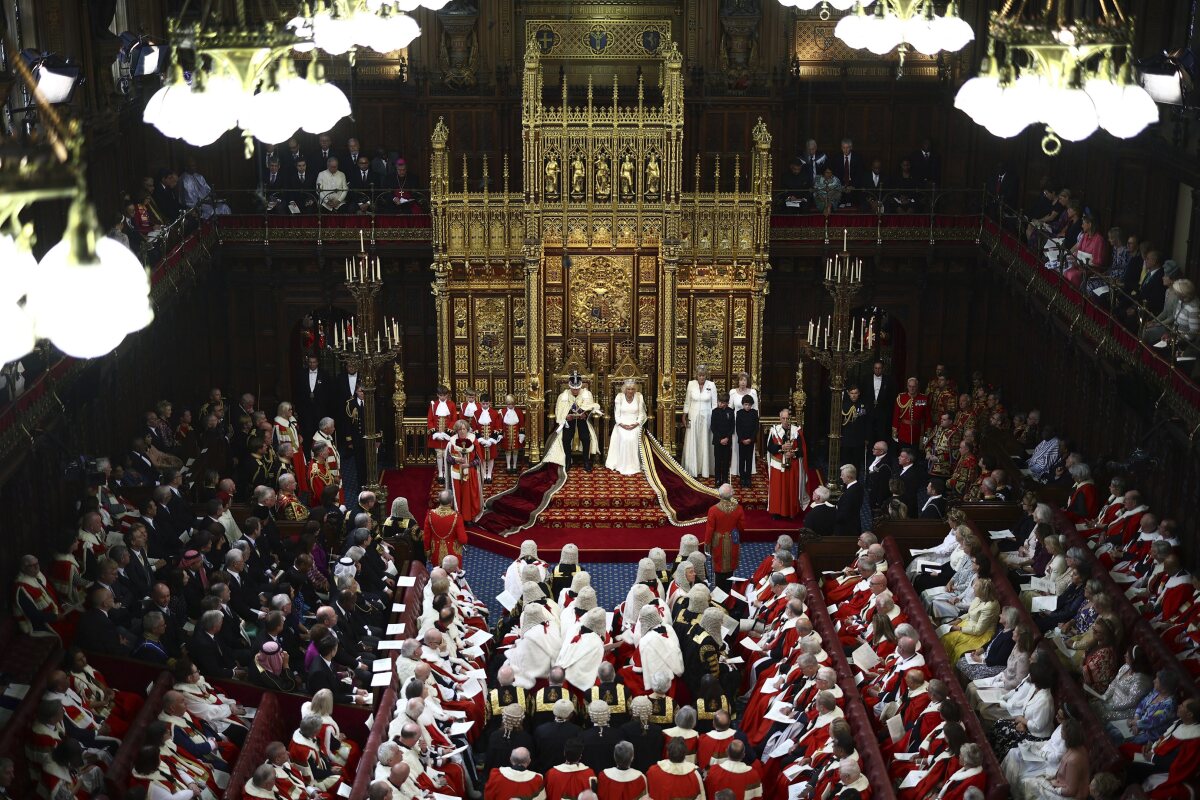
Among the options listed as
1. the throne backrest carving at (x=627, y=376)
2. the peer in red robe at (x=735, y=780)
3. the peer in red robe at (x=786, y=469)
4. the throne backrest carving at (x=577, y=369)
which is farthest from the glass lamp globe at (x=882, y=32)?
the throne backrest carving at (x=577, y=369)

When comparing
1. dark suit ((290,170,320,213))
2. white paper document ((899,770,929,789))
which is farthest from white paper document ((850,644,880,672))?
dark suit ((290,170,320,213))

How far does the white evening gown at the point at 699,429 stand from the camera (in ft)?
82.6

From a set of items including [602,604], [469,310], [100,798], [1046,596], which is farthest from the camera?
[469,310]

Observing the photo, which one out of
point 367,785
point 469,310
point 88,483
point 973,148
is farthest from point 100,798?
point 973,148

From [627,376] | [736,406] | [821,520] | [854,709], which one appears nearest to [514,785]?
[854,709]

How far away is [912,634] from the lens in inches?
643

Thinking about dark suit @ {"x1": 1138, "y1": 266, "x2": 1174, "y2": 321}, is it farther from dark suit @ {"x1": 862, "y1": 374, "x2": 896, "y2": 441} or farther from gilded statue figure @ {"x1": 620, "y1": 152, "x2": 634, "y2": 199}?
gilded statue figure @ {"x1": 620, "y1": 152, "x2": 634, "y2": 199}

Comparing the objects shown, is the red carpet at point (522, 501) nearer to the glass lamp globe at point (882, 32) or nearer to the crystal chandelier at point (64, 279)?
the glass lamp globe at point (882, 32)

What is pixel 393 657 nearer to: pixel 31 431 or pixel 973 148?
pixel 31 431

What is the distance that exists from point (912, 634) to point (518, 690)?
164 inches

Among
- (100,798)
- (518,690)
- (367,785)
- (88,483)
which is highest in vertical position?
(88,483)

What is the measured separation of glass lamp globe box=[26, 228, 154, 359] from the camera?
18.4 feet

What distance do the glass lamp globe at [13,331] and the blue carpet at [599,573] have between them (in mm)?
15212

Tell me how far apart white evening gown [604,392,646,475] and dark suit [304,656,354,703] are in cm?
926
